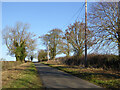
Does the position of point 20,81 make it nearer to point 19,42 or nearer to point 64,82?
point 64,82

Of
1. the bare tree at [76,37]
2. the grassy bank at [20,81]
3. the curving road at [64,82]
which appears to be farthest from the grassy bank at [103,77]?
the bare tree at [76,37]

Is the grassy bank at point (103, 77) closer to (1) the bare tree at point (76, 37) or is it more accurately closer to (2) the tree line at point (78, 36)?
(2) the tree line at point (78, 36)

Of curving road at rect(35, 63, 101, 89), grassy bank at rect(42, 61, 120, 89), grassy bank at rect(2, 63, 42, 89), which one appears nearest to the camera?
grassy bank at rect(2, 63, 42, 89)

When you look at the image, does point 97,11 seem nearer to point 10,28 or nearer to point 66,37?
point 66,37

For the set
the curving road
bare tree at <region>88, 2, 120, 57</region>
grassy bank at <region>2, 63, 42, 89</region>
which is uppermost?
bare tree at <region>88, 2, 120, 57</region>

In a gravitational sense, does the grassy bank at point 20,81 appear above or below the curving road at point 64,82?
above

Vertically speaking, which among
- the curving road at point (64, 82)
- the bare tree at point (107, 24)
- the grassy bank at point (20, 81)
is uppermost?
the bare tree at point (107, 24)

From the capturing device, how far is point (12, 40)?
41.4 m

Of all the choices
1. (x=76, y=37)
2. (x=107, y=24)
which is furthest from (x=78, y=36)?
(x=107, y=24)

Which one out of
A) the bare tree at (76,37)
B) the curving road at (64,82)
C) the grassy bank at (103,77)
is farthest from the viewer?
the bare tree at (76,37)

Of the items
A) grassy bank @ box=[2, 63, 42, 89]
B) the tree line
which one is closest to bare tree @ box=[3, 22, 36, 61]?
the tree line

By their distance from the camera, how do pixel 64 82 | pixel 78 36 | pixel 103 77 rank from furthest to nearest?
pixel 78 36 < pixel 103 77 < pixel 64 82

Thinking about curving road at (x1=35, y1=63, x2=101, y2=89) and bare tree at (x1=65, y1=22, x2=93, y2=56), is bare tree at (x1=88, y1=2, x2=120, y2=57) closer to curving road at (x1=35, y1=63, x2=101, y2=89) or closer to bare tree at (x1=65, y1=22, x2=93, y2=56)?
curving road at (x1=35, y1=63, x2=101, y2=89)

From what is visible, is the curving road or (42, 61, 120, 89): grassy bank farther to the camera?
(42, 61, 120, 89): grassy bank
